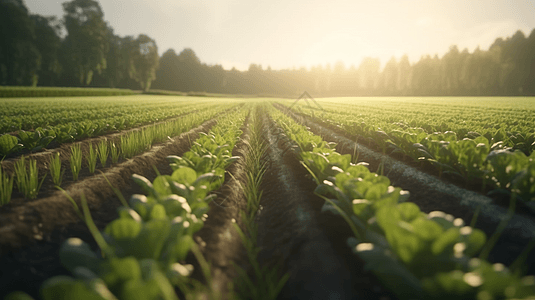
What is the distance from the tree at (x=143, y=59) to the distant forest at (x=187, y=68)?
0.21 m

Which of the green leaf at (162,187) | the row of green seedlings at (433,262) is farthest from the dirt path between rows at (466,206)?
the green leaf at (162,187)

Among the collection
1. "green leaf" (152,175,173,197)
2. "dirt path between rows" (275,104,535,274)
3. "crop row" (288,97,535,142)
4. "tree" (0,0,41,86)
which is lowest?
"dirt path between rows" (275,104,535,274)

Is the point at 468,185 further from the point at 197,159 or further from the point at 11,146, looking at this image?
the point at 11,146

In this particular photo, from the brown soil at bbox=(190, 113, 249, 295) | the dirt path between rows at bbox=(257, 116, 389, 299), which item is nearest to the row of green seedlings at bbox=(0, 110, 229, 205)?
the brown soil at bbox=(190, 113, 249, 295)

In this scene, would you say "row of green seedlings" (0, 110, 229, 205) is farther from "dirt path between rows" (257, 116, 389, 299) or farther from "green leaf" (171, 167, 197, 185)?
"dirt path between rows" (257, 116, 389, 299)

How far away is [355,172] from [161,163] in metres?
3.47

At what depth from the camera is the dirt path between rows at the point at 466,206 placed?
1.89 meters

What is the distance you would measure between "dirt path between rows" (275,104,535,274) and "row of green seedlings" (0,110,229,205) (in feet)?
13.0

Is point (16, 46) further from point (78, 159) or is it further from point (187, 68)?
point (187, 68)

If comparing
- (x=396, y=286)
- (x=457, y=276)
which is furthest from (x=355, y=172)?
(x=457, y=276)

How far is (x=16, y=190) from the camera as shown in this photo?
2.87 m

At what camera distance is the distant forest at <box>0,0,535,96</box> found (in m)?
37.7

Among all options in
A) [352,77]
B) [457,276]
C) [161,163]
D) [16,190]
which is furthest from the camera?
[352,77]

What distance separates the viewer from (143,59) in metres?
58.1
